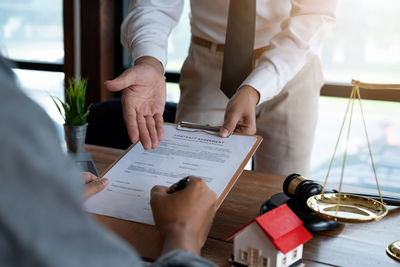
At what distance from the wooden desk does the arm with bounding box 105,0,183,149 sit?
0.31m

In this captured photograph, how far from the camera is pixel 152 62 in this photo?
157 cm

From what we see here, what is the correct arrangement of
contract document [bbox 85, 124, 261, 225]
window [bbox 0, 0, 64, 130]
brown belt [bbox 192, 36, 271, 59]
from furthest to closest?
window [bbox 0, 0, 64, 130]
brown belt [bbox 192, 36, 271, 59]
contract document [bbox 85, 124, 261, 225]

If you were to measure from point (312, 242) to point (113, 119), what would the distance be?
1642 millimetres

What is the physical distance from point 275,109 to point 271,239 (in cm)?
110

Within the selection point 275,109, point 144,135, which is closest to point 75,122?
point 144,135

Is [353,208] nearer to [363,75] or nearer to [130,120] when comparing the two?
[130,120]

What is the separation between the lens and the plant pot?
5.51 feet

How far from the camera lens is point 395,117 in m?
3.25

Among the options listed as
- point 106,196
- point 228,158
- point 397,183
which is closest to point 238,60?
point 228,158

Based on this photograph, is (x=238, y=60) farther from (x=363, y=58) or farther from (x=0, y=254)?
(x=363, y=58)

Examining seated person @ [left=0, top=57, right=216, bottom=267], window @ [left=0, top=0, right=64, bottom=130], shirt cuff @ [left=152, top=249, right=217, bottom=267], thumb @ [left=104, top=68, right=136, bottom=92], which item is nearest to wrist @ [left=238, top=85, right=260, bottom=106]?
thumb @ [left=104, top=68, right=136, bottom=92]

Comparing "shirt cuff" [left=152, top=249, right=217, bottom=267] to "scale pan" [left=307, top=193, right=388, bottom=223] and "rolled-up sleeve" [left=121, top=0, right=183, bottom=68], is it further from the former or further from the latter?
"rolled-up sleeve" [left=121, top=0, right=183, bottom=68]

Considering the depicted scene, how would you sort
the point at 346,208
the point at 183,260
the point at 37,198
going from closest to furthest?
the point at 37,198, the point at 183,260, the point at 346,208

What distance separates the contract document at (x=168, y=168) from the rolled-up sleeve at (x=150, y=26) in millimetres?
402
